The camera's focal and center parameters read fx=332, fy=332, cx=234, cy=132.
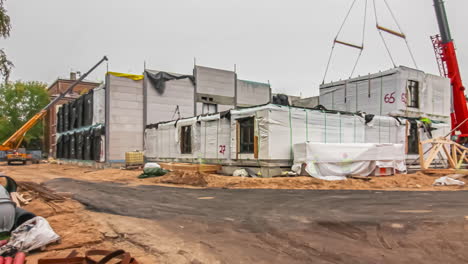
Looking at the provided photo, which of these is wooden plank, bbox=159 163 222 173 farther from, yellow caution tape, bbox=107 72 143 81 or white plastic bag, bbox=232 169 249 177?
yellow caution tape, bbox=107 72 143 81

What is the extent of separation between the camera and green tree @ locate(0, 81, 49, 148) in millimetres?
55188

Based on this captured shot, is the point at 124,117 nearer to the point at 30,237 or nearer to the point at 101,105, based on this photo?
the point at 101,105

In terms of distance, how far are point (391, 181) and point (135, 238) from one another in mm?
12397

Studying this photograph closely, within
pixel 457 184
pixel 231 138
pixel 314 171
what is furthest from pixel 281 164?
pixel 457 184

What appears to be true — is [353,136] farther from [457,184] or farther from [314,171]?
[457,184]

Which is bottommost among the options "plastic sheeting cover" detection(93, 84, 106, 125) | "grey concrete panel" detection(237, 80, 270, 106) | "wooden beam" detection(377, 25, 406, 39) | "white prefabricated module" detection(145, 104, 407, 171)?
"white prefabricated module" detection(145, 104, 407, 171)

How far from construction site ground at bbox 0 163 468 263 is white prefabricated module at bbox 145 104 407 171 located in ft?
17.5

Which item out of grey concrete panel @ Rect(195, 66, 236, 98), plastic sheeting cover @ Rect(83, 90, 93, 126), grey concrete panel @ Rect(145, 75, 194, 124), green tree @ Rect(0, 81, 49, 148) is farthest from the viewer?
green tree @ Rect(0, 81, 49, 148)

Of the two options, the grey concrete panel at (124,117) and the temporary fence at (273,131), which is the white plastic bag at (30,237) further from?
the grey concrete panel at (124,117)

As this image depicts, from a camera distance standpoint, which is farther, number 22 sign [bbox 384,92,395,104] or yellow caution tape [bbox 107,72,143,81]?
yellow caution tape [bbox 107,72,143,81]

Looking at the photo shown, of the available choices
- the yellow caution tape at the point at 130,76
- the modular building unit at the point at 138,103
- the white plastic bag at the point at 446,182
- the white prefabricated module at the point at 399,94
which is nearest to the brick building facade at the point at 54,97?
the modular building unit at the point at 138,103

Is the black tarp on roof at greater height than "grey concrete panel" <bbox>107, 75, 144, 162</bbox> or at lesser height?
greater

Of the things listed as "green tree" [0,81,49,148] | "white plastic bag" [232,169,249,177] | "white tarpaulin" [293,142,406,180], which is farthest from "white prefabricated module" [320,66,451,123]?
"green tree" [0,81,49,148]

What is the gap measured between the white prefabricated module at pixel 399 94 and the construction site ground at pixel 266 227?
1592cm
